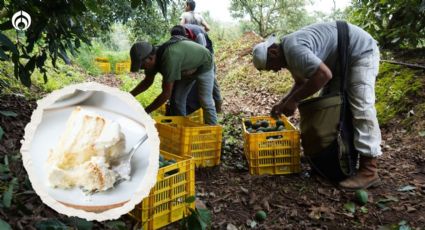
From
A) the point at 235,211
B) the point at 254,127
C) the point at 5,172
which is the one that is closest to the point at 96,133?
the point at 5,172

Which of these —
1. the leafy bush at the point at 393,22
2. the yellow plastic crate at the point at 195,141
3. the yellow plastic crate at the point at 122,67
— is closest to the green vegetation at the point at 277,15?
the yellow plastic crate at the point at 122,67

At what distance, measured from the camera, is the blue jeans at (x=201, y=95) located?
12.7ft

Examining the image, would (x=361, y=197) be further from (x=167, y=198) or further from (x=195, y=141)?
(x=167, y=198)

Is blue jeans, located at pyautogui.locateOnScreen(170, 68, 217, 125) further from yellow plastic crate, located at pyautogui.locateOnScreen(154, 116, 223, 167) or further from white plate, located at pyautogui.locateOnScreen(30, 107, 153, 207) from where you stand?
white plate, located at pyautogui.locateOnScreen(30, 107, 153, 207)

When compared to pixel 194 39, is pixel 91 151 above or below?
above

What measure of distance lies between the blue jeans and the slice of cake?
10.2 feet

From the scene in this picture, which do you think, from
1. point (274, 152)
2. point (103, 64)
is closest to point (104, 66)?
point (103, 64)

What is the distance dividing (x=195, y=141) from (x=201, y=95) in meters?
0.71

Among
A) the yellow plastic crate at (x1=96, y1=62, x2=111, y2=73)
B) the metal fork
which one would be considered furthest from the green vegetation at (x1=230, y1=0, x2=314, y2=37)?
the metal fork

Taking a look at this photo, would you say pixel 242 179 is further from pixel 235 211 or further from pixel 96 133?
pixel 96 133

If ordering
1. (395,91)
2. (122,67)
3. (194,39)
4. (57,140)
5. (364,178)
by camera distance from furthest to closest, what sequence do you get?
1. (122,67)
2. (194,39)
3. (395,91)
4. (364,178)
5. (57,140)

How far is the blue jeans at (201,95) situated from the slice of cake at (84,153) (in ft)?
10.2

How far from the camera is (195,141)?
10.9ft

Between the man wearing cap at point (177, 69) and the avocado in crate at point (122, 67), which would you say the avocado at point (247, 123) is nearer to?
the man wearing cap at point (177, 69)
